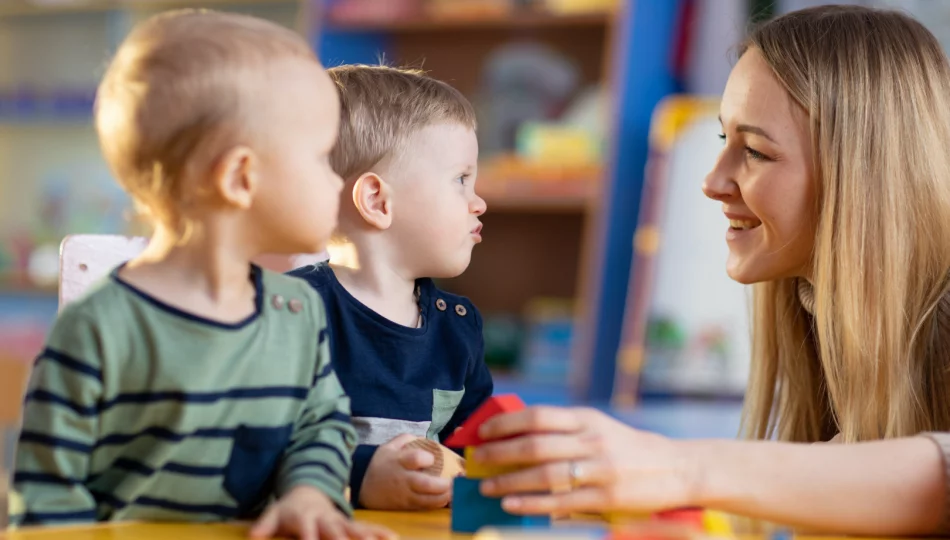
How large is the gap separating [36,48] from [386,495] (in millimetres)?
4326

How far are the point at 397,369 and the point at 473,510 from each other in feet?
0.72

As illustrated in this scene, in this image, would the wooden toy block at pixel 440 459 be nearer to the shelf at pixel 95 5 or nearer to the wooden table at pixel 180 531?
the wooden table at pixel 180 531

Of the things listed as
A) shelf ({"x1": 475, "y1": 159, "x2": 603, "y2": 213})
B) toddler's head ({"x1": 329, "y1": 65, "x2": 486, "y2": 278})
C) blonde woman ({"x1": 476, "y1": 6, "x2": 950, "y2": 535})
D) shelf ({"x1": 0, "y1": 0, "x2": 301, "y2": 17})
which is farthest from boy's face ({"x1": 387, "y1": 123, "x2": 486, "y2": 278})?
shelf ({"x1": 0, "y1": 0, "x2": 301, "y2": 17})

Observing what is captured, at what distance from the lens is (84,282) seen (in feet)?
3.34

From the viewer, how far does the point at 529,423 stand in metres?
0.76

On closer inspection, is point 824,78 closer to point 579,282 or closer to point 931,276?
point 931,276

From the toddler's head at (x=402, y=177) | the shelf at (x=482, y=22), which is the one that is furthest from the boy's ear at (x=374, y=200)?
the shelf at (x=482, y=22)

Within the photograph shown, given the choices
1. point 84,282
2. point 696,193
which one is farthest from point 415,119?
point 696,193

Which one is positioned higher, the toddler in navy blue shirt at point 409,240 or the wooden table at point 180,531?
the toddler in navy blue shirt at point 409,240

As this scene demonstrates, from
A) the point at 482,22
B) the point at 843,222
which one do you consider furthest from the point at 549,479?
the point at 482,22

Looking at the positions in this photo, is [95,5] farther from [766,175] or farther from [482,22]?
[766,175]

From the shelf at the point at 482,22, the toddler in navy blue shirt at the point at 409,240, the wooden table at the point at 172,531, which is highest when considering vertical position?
the shelf at the point at 482,22

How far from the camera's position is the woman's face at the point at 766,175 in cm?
121

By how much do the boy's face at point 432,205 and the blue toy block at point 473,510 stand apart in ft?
0.97
